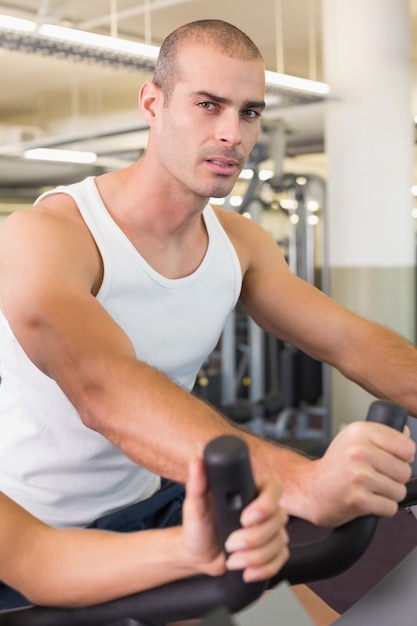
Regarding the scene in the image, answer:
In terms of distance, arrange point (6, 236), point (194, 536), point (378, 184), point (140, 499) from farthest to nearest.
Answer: point (378, 184) → point (140, 499) → point (6, 236) → point (194, 536)

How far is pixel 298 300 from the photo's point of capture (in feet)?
5.12

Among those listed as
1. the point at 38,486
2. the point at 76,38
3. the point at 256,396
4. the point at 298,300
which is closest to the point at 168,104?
the point at 298,300

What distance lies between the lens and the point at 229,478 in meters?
0.58

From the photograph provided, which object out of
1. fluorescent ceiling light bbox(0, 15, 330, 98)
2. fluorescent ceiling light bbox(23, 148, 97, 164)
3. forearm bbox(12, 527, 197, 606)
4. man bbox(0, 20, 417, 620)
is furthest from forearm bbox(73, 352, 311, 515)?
fluorescent ceiling light bbox(23, 148, 97, 164)

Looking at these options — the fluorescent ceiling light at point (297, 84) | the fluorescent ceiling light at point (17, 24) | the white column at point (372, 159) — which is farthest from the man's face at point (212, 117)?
the white column at point (372, 159)

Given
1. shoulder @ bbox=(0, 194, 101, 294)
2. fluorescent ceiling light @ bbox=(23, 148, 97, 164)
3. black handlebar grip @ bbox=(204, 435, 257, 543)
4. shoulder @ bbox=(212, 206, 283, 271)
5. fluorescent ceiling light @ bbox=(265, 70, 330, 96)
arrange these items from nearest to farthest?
black handlebar grip @ bbox=(204, 435, 257, 543) < shoulder @ bbox=(0, 194, 101, 294) < shoulder @ bbox=(212, 206, 283, 271) < fluorescent ceiling light @ bbox=(265, 70, 330, 96) < fluorescent ceiling light @ bbox=(23, 148, 97, 164)

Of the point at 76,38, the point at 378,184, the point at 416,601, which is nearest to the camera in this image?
the point at 416,601

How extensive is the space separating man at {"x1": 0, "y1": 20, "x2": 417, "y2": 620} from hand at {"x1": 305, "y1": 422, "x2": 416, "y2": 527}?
0.49 ft

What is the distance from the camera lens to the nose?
124 centimetres

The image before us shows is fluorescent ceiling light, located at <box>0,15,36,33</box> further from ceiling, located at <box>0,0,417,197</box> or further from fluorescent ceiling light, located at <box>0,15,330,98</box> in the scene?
ceiling, located at <box>0,0,417,197</box>

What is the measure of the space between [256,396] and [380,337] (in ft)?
15.1

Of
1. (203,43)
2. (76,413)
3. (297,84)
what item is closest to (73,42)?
(297,84)

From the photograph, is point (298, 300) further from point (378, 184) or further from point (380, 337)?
point (378, 184)

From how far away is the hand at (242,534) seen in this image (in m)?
0.61
